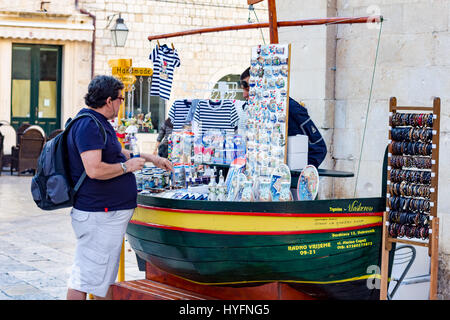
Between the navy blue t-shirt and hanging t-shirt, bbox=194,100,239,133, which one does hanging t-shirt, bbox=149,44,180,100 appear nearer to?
hanging t-shirt, bbox=194,100,239,133

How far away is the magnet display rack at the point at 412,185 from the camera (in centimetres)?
443

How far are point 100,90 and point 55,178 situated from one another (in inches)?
23.2

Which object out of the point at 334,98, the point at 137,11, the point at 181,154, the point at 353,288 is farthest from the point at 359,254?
the point at 137,11

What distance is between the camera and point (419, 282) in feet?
17.5

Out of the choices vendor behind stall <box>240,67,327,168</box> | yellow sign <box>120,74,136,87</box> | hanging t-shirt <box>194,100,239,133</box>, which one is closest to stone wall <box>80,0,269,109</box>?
yellow sign <box>120,74,136,87</box>

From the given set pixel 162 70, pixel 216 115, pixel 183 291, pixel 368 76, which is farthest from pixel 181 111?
pixel 183 291

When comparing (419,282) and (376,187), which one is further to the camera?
(376,187)

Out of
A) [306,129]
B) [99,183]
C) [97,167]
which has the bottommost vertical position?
[99,183]

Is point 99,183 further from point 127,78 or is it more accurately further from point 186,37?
point 186,37

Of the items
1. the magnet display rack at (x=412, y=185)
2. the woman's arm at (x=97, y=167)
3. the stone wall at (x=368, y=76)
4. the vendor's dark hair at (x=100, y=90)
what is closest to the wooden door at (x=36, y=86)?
the stone wall at (x=368, y=76)

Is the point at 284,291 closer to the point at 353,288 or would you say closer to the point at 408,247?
the point at 353,288

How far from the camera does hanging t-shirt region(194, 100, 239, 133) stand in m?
6.07

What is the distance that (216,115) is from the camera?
6.12 meters
